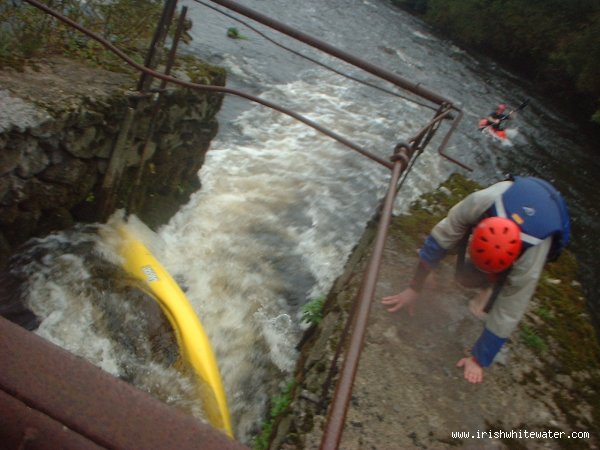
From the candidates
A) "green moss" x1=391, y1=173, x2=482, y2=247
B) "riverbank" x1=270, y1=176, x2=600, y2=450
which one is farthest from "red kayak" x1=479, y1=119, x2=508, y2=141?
"riverbank" x1=270, y1=176, x2=600, y2=450

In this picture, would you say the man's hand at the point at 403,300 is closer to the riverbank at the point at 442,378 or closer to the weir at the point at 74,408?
the riverbank at the point at 442,378

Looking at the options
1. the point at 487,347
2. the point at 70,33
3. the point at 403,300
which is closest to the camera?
the point at 487,347

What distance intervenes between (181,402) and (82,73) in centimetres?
264

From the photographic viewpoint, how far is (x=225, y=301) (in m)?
4.90

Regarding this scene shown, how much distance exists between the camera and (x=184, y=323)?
12.2ft

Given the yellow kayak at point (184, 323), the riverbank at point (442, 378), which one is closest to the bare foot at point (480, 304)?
the riverbank at point (442, 378)

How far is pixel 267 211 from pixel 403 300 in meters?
3.61

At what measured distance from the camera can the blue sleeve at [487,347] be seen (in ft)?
9.33

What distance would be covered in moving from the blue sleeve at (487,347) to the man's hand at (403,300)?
55 cm

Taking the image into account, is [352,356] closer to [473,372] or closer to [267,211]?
[473,372]

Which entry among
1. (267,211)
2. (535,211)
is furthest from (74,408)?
(267,211)

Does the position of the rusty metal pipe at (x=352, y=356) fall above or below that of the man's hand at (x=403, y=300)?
above

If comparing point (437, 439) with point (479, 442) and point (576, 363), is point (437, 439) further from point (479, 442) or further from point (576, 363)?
point (576, 363)

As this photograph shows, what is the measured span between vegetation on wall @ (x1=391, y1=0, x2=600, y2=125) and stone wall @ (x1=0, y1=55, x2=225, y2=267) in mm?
16706
